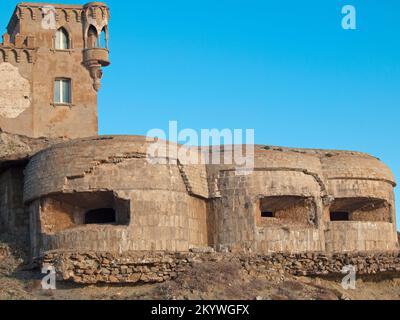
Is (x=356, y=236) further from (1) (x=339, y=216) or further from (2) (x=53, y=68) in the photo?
(2) (x=53, y=68)

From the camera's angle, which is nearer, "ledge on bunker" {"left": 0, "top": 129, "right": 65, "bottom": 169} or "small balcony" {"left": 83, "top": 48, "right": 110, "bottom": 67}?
"ledge on bunker" {"left": 0, "top": 129, "right": 65, "bottom": 169}

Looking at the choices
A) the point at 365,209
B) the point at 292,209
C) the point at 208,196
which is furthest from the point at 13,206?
the point at 365,209

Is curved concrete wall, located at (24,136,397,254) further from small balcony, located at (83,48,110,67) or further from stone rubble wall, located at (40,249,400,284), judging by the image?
small balcony, located at (83,48,110,67)

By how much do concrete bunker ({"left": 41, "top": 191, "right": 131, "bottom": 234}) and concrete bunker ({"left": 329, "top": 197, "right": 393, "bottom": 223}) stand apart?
8320mm

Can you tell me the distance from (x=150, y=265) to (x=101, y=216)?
4428 millimetres

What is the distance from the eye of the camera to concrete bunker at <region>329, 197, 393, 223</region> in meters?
37.9

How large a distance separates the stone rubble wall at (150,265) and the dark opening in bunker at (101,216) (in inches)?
149

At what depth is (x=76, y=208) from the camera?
114ft

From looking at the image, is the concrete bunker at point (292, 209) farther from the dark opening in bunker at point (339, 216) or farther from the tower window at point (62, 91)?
the tower window at point (62, 91)

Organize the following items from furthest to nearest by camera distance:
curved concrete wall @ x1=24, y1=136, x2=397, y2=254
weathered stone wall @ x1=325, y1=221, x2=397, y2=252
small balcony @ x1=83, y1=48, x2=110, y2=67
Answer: small balcony @ x1=83, y1=48, x2=110, y2=67 < weathered stone wall @ x1=325, y1=221, x2=397, y2=252 < curved concrete wall @ x1=24, y1=136, x2=397, y2=254

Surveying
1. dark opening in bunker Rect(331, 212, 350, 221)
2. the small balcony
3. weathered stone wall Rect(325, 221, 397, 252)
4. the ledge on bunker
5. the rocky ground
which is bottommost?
the rocky ground

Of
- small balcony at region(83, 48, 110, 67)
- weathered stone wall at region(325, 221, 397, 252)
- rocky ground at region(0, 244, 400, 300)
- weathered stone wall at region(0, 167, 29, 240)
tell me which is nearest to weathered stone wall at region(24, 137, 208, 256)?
weathered stone wall at region(0, 167, 29, 240)

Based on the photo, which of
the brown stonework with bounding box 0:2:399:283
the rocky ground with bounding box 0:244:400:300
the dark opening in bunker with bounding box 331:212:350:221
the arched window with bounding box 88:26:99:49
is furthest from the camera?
the arched window with bounding box 88:26:99:49
